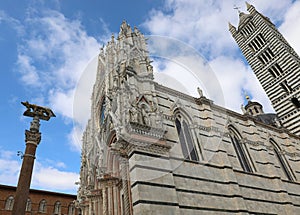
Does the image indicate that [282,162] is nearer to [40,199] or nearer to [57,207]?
[57,207]

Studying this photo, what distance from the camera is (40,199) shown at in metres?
25.0

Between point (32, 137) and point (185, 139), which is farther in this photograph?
point (185, 139)

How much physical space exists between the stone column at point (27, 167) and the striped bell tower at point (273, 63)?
21.6 m

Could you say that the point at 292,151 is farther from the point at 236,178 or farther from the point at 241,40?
the point at 241,40

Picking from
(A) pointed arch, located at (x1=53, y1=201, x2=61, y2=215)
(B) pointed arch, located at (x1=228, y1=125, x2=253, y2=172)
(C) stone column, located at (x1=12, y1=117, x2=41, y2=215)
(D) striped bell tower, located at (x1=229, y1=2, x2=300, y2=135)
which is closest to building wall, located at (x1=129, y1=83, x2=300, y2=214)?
(B) pointed arch, located at (x1=228, y1=125, x2=253, y2=172)

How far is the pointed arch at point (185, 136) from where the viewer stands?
1054 centimetres

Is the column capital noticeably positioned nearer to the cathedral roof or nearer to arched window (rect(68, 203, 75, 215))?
arched window (rect(68, 203, 75, 215))

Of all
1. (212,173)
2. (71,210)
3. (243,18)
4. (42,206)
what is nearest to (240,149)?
(212,173)

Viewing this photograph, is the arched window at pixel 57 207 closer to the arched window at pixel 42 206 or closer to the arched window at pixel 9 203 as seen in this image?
the arched window at pixel 42 206

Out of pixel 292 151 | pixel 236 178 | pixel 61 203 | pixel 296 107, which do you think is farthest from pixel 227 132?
pixel 61 203

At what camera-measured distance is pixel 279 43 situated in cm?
2548

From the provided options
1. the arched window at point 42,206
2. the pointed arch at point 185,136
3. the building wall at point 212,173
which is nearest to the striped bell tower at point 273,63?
the building wall at point 212,173

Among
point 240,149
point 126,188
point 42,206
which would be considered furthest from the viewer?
point 42,206

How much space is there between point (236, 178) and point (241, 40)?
24.3 m
